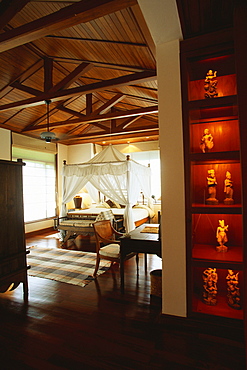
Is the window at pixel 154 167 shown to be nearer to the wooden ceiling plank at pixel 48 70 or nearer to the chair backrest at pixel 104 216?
the chair backrest at pixel 104 216

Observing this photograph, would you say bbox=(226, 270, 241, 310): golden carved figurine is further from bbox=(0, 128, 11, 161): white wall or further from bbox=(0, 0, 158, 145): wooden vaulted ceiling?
bbox=(0, 128, 11, 161): white wall

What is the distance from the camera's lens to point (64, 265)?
379cm

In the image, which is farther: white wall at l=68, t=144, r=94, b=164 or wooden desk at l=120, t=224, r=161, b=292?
white wall at l=68, t=144, r=94, b=164

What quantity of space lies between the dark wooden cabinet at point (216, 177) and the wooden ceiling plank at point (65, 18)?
0.83 metres

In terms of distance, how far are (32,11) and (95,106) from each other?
3831mm

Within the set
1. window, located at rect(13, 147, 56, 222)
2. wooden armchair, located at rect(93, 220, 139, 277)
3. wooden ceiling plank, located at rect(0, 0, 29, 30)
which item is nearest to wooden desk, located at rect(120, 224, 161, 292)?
wooden armchair, located at rect(93, 220, 139, 277)

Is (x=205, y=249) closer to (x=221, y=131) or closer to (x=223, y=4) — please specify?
(x=221, y=131)

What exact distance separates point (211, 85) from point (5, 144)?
5.62 metres

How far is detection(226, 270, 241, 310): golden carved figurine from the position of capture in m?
1.95

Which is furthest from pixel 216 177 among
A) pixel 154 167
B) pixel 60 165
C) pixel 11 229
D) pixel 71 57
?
pixel 60 165

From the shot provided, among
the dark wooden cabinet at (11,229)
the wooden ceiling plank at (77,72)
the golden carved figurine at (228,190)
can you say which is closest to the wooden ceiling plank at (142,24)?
the wooden ceiling plank at (77,72)

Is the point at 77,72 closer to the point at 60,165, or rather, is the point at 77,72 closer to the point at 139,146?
the point at 139,146

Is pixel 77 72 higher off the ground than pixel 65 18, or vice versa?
pixel 77 72

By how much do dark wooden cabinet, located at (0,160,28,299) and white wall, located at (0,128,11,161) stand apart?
12.2 ft
